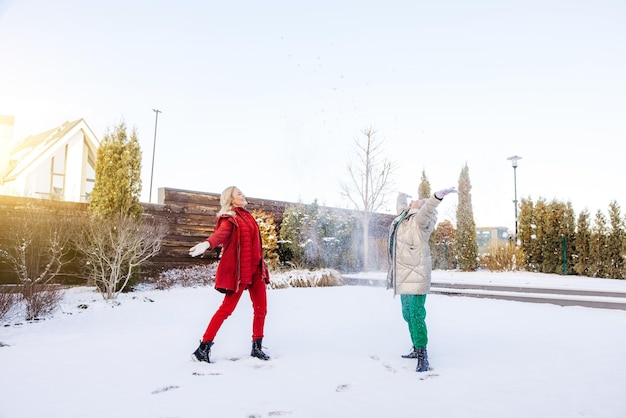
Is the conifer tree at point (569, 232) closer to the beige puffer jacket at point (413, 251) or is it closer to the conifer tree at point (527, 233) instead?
the conifer tree at point (527, 233)

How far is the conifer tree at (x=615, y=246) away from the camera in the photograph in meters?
11.3

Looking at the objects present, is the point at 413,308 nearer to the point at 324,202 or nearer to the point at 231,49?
the point at 231,49

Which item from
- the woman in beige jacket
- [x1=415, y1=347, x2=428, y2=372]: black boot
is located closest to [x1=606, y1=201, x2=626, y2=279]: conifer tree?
the woman in beige jacket

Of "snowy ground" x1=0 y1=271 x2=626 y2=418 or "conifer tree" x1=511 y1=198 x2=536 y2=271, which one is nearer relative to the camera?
"snowy ground" x1=0 y1=271 x2=626 y2=418

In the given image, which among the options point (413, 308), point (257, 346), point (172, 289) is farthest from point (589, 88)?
point (172, 289)

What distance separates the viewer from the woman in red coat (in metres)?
3.59

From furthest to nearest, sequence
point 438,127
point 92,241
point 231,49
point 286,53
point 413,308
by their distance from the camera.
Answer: point 438,127 < point 286,53 < point 231,49 < point 92,241 < point 413,308

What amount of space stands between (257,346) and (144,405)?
51.4 inches

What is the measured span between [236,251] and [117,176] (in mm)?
6838

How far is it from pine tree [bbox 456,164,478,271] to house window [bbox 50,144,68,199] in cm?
1594

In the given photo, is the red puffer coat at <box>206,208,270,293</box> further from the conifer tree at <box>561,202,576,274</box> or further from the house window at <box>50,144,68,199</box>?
the house window at <box>50,144,68,199</box>

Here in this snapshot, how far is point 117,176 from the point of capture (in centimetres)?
932

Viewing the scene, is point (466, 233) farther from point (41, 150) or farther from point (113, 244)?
point (41, 150)

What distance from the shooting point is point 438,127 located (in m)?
11.3
